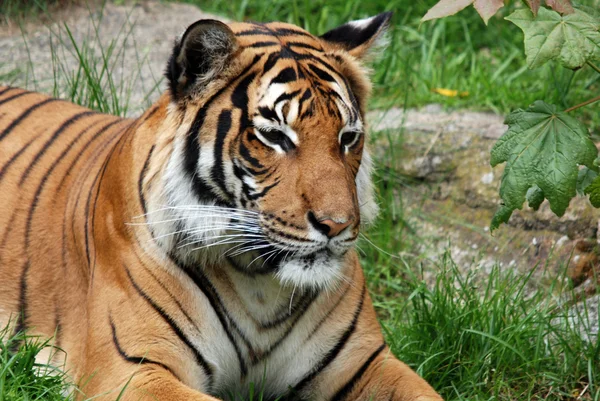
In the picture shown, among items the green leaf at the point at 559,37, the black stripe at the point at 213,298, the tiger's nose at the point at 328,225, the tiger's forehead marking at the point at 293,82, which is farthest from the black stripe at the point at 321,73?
the black stripe at the point at 213,298

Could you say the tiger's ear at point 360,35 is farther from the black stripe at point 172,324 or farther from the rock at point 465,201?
the rock at point 465,201

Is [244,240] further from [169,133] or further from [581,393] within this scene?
[581,393]

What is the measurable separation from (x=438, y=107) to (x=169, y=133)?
259cm

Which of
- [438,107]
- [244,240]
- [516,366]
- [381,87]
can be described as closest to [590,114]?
[438,107]

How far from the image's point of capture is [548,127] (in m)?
2.54

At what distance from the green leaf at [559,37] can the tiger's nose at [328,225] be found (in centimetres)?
63

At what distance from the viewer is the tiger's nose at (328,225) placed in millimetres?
2418

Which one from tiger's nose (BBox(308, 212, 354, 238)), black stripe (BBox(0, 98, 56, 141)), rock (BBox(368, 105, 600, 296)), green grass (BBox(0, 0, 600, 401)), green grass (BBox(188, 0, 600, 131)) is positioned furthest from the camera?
green grass (BBox(188, 0, 600, 131))

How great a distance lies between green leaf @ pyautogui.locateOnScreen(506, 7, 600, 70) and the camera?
231cm

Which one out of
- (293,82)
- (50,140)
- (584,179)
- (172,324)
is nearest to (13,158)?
(50,140)

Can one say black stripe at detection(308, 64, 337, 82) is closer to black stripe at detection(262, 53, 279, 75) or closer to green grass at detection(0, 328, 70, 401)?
black stripe at detection(262, 53, 279, 75)

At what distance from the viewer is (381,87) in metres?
5.31

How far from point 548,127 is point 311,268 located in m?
0.77

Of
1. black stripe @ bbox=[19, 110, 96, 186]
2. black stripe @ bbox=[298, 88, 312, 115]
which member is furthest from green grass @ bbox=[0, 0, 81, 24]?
black stripe @ bbox=[298, 88, 312, 115]
